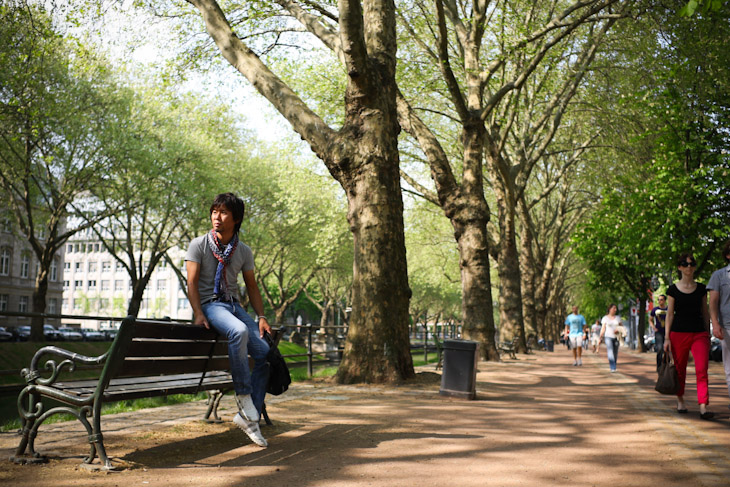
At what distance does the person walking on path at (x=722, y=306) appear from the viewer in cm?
808

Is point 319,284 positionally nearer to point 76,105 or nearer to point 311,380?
point 76,105

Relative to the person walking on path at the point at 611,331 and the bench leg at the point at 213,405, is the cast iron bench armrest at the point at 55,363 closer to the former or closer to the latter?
the bench leg at the point at 213,405

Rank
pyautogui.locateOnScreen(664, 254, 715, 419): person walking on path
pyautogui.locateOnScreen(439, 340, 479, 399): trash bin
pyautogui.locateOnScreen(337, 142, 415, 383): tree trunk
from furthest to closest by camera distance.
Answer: pyautogui.locateOnScreen(337, 142, 415, 383): tree trunk → pyautogui.locateOnScreen(439, 340, 479, 399): trash bin → pyautogui.locateOnScreen(664, 254, 715, 419): person walking on path

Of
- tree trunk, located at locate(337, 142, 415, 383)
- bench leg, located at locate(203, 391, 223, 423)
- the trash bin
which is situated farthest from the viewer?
tree trunk, located at locate(337, 142, 415, 383)

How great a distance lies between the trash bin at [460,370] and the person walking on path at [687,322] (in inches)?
99.9

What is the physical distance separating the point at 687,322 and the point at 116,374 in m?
6.58

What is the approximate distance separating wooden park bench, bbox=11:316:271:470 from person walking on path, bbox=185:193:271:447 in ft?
0.77

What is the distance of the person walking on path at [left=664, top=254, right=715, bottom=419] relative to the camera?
28.2ft

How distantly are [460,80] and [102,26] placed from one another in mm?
12262

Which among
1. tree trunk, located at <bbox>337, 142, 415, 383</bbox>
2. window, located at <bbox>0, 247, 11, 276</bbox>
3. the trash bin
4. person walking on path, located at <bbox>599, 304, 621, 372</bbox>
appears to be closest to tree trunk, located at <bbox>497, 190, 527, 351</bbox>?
person walking on path, located at <bbox>599, 304, 621, 372</bbox>

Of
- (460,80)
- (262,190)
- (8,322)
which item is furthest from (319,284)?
(460,80)

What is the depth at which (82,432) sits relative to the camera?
6195 millimetres

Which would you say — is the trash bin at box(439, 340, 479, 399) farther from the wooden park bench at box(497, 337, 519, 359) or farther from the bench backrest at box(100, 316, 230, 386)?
the wooden park bench at box(497, 337, 519, 359)

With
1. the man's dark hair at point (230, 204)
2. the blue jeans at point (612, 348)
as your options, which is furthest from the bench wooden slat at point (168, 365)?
the blue jeans at point (612, 348)
